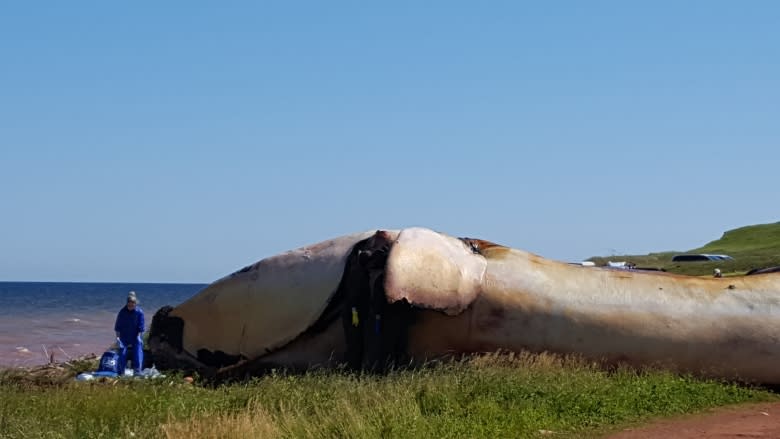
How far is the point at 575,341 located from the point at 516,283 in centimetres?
108

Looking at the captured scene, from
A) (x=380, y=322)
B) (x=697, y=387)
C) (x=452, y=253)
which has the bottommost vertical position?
(x=697, y=387)

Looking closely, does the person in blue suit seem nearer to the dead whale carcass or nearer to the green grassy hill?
the dead whale carcass

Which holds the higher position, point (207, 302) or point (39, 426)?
point (207, 302)

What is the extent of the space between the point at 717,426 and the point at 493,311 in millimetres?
3799

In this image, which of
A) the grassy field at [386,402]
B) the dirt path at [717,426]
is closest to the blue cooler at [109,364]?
the grassy field at [386,402]

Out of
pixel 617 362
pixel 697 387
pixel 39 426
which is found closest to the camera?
pixel 39 426

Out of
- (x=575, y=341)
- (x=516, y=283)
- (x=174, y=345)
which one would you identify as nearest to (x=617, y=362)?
(x=575, y=341)

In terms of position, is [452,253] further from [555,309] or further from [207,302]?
[207,302]

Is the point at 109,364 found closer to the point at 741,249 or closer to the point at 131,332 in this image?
the point at 131,332

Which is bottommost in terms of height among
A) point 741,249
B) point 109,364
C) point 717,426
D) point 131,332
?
point 717,426

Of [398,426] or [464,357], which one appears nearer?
[398,426]

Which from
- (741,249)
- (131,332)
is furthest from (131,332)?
(741,249)

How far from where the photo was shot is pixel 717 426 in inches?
425

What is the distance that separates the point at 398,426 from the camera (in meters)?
9.72
